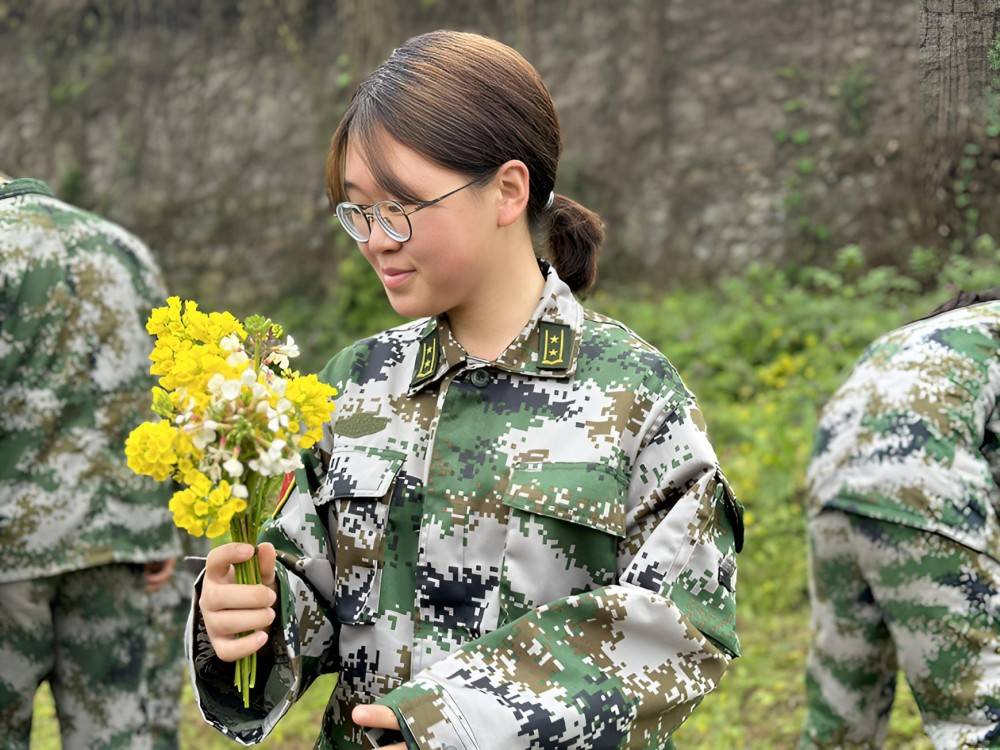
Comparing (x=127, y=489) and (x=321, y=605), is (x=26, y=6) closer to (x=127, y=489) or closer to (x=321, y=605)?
(x=127, y=489)

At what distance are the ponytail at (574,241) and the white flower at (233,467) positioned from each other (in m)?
0.75

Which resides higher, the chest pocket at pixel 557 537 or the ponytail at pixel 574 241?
the ponytail at pixel 574 241

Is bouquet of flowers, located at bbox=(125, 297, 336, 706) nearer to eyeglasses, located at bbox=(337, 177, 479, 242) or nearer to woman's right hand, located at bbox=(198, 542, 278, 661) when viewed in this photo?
woman's right hand, located at bbox=(198, 542, 278, 661)

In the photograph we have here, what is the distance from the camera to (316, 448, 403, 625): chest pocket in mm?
1864

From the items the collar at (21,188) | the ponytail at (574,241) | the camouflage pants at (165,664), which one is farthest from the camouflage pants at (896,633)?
the collar at (21,188)

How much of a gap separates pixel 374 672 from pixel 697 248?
6.88 metres

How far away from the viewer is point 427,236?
1.79 m

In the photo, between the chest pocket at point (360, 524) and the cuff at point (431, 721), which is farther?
the chest pocket at point (360, 524)

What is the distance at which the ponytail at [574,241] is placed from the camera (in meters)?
2.07

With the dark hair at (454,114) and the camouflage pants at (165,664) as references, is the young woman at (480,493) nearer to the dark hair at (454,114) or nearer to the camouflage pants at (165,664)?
the dark hair at (454,114)

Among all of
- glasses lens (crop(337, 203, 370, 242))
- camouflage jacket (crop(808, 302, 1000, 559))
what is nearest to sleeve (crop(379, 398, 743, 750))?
glasses lens (crop(337, 203, 370, 242))

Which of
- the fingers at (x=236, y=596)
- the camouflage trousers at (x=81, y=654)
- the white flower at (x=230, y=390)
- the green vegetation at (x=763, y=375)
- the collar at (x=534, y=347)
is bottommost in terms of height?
the green vegetation at (x=763, y=375)

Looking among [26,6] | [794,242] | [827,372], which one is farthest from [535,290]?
[26,6]

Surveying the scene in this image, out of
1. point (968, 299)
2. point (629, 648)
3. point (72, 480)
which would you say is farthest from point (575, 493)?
point (72, 480)
